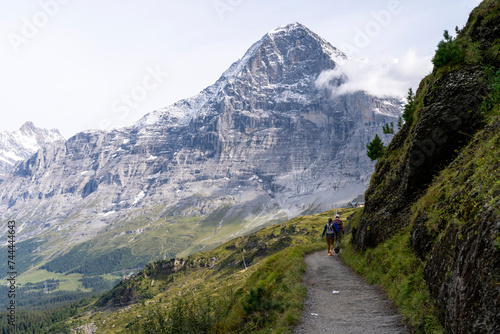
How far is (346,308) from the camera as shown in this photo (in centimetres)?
1358

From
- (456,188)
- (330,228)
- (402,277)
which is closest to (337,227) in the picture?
(330,228)

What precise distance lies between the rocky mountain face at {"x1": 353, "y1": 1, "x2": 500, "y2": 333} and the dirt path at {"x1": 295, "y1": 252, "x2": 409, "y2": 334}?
2.44m

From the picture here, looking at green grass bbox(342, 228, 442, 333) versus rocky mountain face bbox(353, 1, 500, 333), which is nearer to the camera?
rocky mountain face bbox(353, 1, 500, 333)

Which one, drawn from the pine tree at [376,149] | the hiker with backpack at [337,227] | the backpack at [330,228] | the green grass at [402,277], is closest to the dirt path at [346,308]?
the green grass at [402,277]

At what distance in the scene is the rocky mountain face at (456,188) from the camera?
23.1ft

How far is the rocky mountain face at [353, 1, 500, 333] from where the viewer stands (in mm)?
7043

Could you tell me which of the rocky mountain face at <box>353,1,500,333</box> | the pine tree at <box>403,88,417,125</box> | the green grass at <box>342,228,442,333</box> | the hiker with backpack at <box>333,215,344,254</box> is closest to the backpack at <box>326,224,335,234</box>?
the hiker with backpack at <box>333,215,344,254</box>

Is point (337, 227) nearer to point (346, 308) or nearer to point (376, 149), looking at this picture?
point (376, 149)

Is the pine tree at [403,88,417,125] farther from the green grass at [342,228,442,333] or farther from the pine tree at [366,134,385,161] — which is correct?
the pine tree at [366,134,385,161]

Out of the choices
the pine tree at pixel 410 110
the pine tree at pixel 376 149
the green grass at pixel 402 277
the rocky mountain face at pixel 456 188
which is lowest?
the green grass at pixel 402 277

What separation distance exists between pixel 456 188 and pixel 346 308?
6828mm

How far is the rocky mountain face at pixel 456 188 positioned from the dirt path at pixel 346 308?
96.2 inches

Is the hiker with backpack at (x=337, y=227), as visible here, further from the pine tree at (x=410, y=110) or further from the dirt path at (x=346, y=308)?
the pine tree at (x=410, y=110)

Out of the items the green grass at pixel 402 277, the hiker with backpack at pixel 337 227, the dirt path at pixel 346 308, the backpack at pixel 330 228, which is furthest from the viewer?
the hiker with backpack at pixel 337 227
